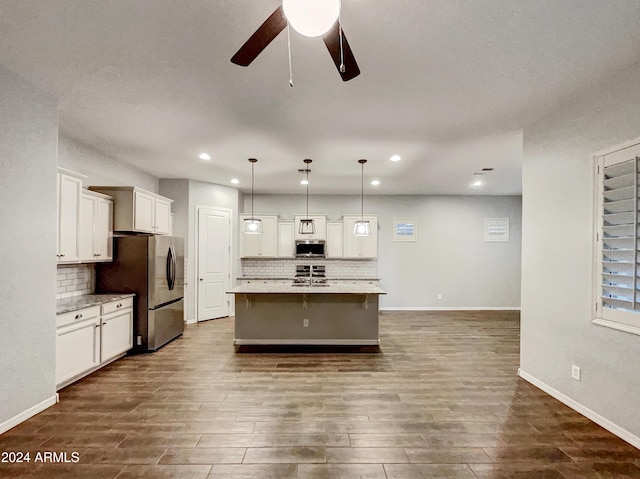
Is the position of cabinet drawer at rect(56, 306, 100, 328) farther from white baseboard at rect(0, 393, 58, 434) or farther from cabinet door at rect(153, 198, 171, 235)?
cabinet door at rect(153, 198, 171, 235)

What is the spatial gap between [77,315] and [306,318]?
269 cm

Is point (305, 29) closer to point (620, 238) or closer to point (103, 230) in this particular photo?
point (620, 238)

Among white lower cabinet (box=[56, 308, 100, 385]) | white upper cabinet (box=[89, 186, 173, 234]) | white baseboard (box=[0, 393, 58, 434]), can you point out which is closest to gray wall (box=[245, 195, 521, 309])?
white upper cabinet (box=[89, 186, 173, 234])

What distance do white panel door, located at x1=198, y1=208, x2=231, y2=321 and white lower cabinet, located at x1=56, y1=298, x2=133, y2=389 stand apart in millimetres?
2019

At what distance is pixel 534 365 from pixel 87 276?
17.8 feet

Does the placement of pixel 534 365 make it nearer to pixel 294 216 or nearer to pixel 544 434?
pixel 544 434

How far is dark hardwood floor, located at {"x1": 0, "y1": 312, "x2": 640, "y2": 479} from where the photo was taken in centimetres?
209

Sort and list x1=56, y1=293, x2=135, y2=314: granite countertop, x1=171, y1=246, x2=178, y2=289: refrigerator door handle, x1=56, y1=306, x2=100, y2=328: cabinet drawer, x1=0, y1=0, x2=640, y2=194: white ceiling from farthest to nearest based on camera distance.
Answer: x1=171, y1=246, x2=178, y2=289: refrigerator door handle, x1=56, y1=293, x2=135, y2=314: granite countertop, x1=56, y1=306, x2=100, y2=328: cabinet drawer, x1=0, y1=0, x2=640, y2=194: white ceiling

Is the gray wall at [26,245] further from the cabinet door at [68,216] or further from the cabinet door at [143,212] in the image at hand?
the cabinet door at [143,212]

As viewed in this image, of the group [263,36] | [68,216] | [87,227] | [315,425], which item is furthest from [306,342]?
[263,36]

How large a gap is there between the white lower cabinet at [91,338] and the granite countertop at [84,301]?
4 cm

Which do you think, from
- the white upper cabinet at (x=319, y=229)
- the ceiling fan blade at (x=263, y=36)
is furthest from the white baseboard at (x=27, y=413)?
the white upper cabinet at (x=319, y=229)

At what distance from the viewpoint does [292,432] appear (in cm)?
247

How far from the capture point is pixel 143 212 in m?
4.59
